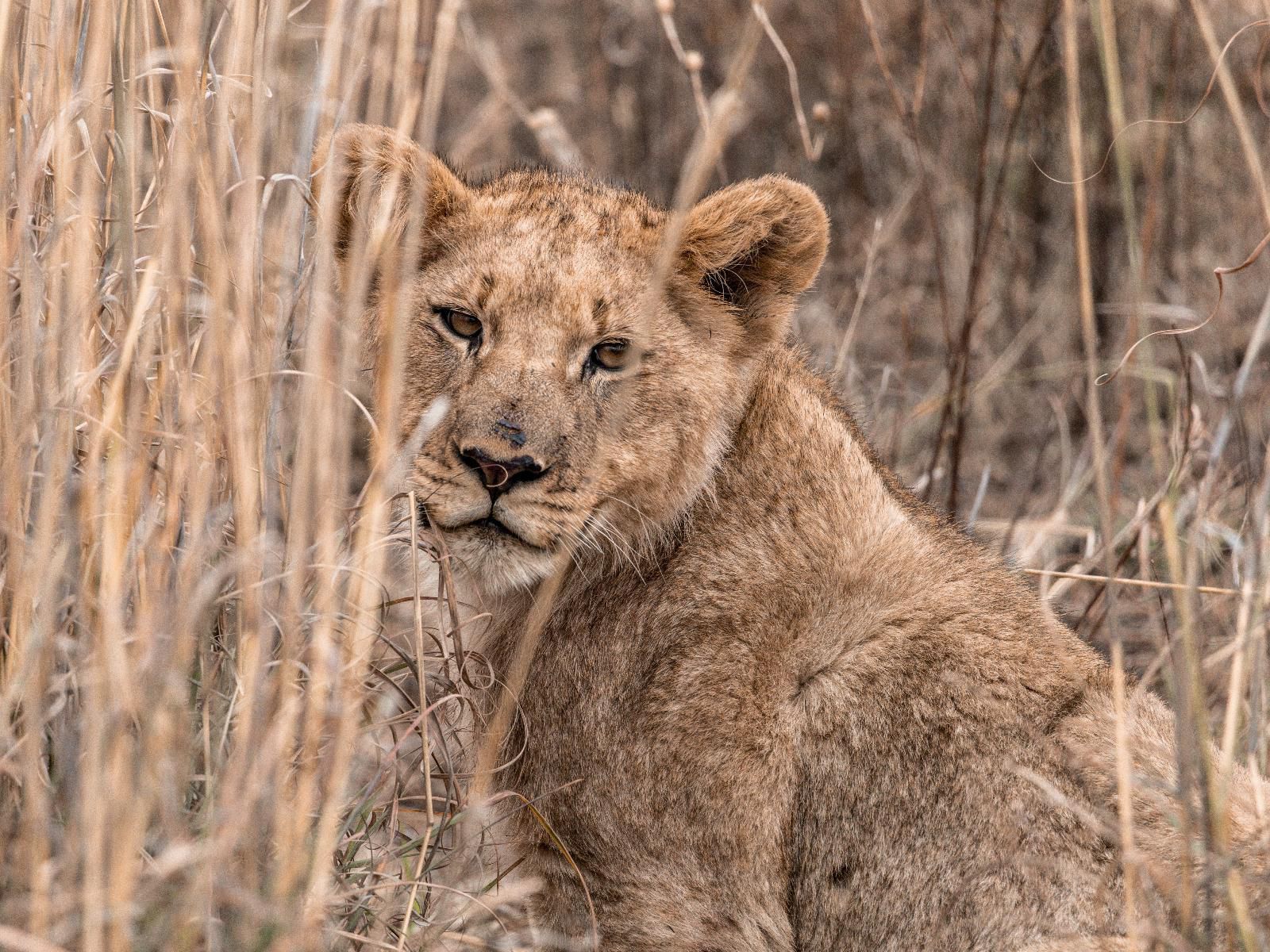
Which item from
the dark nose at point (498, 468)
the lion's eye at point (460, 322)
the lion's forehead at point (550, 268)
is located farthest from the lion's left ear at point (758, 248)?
the dark nose at point (498, 468)

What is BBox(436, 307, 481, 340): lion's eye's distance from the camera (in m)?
3.81

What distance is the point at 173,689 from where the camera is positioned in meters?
2.45

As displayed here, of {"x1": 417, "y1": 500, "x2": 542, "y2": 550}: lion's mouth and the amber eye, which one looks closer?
{"x1": 417, "y1": 500, "x2": 542, "y2": 550}: lion's mouth

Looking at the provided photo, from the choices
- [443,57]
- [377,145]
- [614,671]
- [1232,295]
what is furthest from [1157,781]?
[1232,295]

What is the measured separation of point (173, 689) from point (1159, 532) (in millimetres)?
4190

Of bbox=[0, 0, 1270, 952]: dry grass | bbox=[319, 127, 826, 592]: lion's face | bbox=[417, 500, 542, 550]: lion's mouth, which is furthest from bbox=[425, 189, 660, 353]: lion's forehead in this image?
bbox=[417, 500, 542, 550]: lion's mouth

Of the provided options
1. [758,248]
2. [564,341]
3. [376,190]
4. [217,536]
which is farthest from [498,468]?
[758,248]

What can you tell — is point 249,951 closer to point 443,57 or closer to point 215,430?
point 215,430

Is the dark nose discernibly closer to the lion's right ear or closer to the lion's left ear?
the lion's right ear

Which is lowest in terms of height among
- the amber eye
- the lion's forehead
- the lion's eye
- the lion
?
the lion

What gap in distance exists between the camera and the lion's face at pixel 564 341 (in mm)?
3506

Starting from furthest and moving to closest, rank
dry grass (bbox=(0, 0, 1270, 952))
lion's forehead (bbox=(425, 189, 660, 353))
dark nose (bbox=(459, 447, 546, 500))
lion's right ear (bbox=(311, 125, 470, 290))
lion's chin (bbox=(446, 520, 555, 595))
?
lion's forehead (bbox=(425, 189, 660, 353))
lion's chin (bbox=(446, 520, 555, 595))
dark nose (bbox=(459, 447, 546, 500))
lion's right ear (bbox=(311, 125, 470, 290))
dry grass (bbox=(0, 0, 1270, 952))

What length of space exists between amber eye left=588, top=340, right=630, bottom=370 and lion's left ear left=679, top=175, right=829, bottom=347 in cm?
33

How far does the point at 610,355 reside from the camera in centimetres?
380
